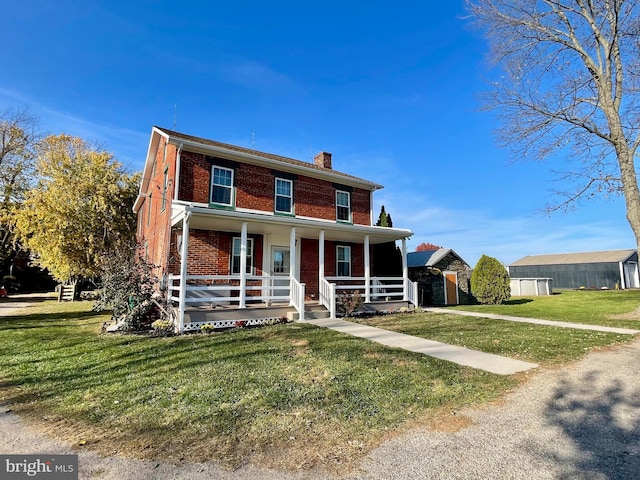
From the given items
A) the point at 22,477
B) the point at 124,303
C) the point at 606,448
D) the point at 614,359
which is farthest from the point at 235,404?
the point at 124,303

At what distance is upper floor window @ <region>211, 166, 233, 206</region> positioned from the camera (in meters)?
13.5

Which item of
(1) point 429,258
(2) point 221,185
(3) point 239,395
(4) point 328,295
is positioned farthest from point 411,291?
(3) point 239,395

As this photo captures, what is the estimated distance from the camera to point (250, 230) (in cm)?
1341

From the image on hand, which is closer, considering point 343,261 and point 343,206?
point 343,261

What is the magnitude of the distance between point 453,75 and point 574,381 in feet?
46.5

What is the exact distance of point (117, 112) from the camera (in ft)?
51.1

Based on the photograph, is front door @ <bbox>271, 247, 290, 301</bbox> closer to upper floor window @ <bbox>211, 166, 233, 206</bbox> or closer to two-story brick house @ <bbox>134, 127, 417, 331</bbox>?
two-story brick house @ <bbox>134, 127, 417, 331</bbox>

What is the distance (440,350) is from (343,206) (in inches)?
423

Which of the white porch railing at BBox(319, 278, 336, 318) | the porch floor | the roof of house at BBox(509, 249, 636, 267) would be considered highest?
the roof of house at BBox(509, 249, 636, 267)

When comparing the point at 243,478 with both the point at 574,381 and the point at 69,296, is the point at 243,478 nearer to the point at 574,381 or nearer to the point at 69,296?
the point at 574,381

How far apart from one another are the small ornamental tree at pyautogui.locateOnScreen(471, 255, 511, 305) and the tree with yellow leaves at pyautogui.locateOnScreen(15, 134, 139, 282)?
815 inches

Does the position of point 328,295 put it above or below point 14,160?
below

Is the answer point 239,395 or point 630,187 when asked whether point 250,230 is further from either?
point 630,187

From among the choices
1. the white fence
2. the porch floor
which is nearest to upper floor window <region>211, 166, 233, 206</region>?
the porch floor
